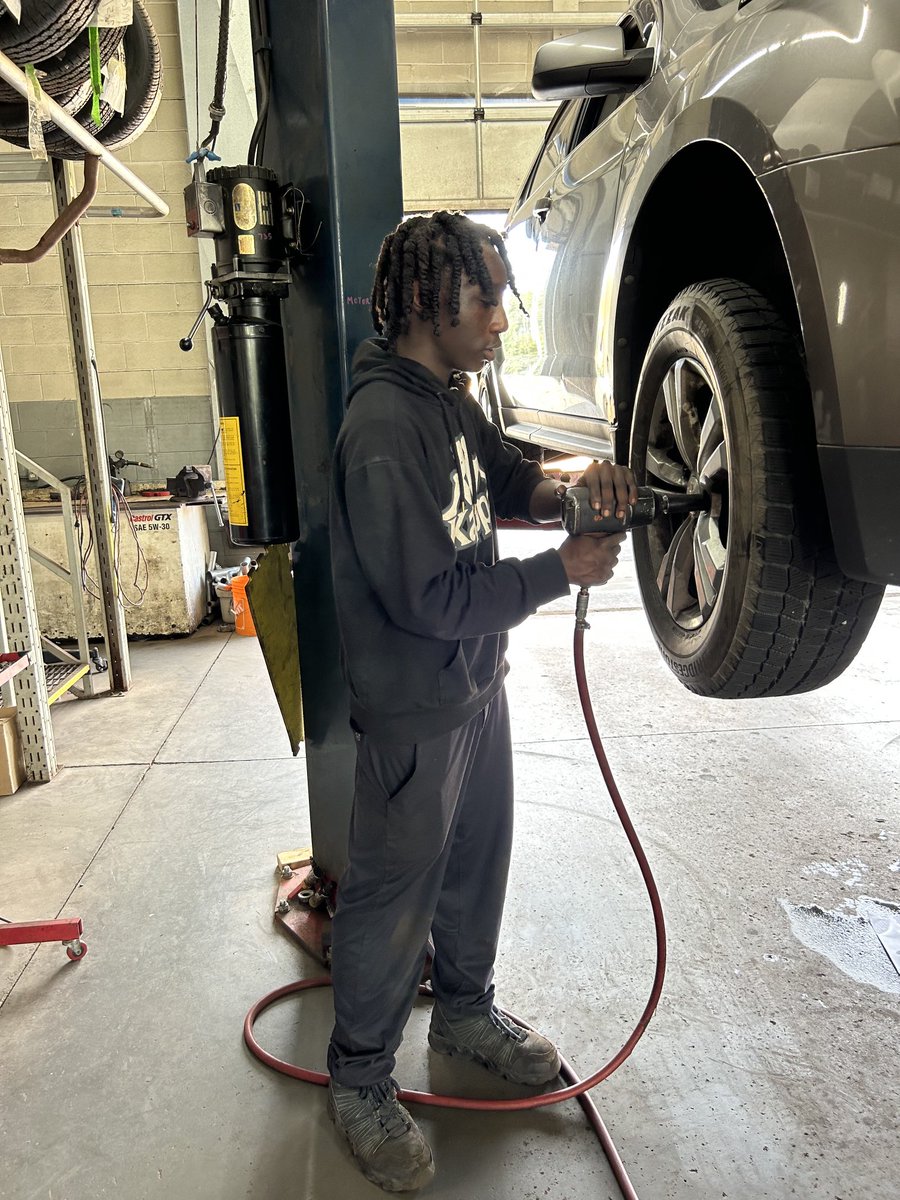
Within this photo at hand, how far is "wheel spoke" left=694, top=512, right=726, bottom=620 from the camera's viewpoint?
1357 millimetres

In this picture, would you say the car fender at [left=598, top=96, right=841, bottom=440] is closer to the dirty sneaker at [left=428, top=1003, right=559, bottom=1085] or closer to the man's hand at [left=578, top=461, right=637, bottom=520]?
the man's hand at [left=578, top=461, right=637, bottom=520]

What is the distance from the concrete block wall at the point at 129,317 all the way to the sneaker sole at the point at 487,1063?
5063 millimetres

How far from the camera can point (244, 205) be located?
5.69ft

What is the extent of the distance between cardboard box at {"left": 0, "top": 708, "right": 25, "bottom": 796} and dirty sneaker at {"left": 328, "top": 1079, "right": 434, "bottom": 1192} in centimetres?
195

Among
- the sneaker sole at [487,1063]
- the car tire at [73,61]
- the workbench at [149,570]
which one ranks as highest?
the car tire at [73,61]

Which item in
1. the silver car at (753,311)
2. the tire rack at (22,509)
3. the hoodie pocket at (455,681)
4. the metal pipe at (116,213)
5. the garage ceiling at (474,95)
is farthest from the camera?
the garage ceiling at (474,95)

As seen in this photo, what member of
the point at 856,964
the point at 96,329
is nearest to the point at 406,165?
the point at 96,329

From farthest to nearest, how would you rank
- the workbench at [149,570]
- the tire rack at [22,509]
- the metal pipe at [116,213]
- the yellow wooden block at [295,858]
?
the workbench at [149,570]
the metal pipe at [116,213]
the tire rack at [22,509]
the yellow wooden block at [295,858]

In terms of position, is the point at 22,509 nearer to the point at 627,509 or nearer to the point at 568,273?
the point at 568,273

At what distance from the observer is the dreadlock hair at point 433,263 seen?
1.38 m

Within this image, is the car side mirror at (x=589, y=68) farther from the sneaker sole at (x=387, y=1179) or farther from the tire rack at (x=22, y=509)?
the sneaker sole at (x=387, y=1179)

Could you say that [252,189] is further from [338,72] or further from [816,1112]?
[816,1112]

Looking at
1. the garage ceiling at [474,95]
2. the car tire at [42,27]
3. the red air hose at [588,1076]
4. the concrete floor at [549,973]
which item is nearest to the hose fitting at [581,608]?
the red air hose at [588,1076]

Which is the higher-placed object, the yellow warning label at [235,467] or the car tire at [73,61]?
the car tire at [73,61]
